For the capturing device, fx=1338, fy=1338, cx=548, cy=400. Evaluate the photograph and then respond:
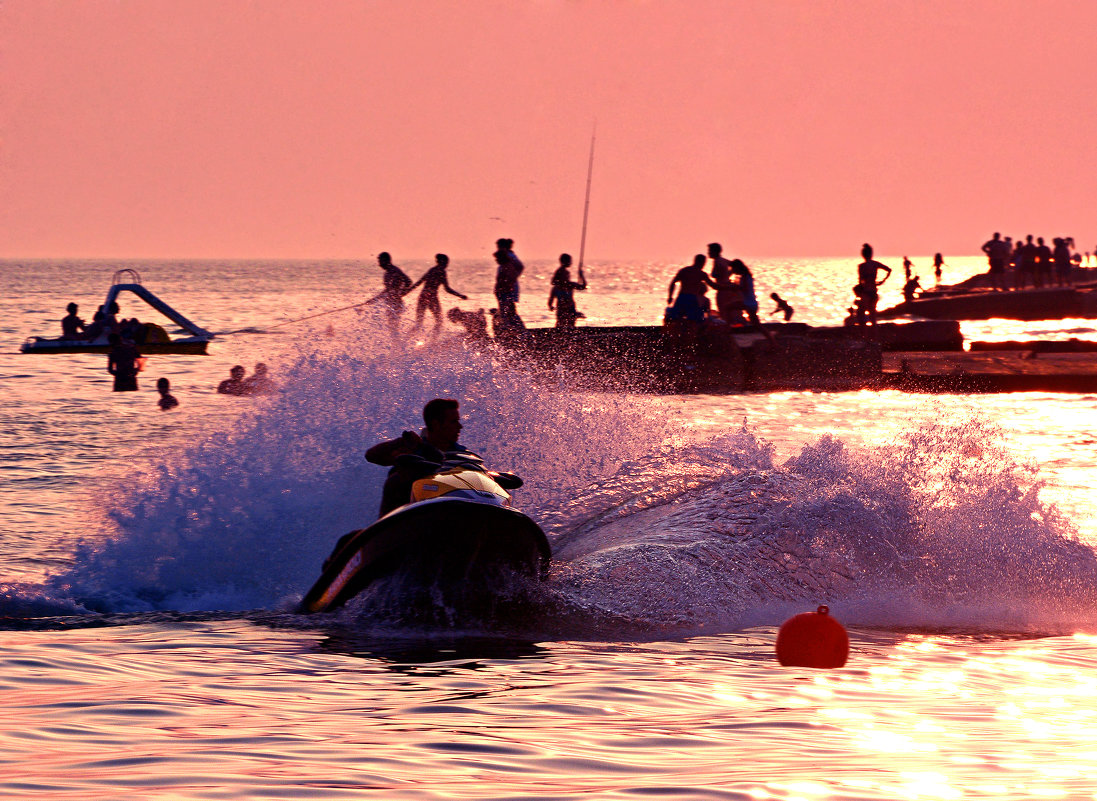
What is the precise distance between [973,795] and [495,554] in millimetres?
4453

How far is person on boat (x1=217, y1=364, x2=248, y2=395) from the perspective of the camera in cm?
2436

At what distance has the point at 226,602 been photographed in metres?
9.96

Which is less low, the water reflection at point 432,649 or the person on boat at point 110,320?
the person on boat at point 110,320

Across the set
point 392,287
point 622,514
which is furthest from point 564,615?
point 392,287

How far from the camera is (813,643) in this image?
729 cm

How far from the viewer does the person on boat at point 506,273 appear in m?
23.7

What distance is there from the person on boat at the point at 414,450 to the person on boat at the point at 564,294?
15956mm

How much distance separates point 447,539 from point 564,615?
3.32ft

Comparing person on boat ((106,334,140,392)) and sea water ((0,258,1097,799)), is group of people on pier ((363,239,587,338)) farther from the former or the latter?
person on boat ((106,334,140,392))

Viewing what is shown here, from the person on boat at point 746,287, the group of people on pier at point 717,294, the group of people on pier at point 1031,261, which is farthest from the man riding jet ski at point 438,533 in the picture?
the group of people on pier at point 1031,261

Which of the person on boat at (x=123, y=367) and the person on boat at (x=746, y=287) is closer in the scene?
the person on boat at (x=746, y=287)

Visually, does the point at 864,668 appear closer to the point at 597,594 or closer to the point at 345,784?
the point at 597,594

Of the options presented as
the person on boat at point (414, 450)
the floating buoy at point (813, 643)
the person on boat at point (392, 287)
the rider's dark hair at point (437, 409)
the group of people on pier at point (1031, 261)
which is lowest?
the floating buoy at point (813, 643)

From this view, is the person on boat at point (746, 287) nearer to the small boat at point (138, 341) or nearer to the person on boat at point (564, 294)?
the person on boat at point (564, 294)
